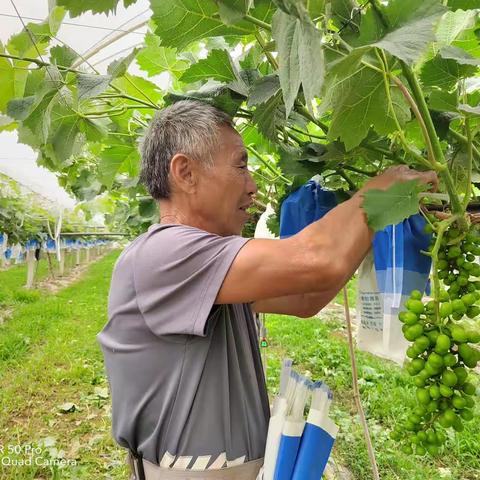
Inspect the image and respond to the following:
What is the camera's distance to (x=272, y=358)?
6039 millimetres

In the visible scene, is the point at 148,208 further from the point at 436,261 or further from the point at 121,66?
the point at 436,261

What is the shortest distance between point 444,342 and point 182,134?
0.87 m

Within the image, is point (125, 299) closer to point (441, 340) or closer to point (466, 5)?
point (441, 340)

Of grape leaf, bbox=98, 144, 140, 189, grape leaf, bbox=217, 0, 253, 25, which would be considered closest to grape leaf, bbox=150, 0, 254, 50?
grape leaf, bbox=217, 0, 253, 25

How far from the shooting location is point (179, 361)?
4.08 feet

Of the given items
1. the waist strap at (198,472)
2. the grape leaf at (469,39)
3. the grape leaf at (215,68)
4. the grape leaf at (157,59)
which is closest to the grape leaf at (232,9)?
the grape leaf at (215,68)

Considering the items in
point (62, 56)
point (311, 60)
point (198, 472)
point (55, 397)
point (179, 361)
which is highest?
point (62, 56)

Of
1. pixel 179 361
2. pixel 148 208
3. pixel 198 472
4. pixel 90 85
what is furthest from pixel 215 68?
pixel 148 208

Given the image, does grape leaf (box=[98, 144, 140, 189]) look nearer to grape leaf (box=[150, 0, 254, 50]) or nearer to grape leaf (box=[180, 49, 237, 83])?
grape leaf (box=[180, 49, 237, 83])

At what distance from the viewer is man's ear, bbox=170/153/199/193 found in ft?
4.19

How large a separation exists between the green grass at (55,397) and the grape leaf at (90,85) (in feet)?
11.0

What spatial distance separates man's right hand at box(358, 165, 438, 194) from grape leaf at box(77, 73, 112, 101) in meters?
0.64

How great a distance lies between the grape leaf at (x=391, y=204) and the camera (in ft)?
2.70

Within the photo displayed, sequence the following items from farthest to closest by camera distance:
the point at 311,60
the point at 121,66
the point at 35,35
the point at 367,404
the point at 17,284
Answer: the point at 17,284, the point at 367,404, the point at 35,35, the point at 121,66, the point at 311,60
